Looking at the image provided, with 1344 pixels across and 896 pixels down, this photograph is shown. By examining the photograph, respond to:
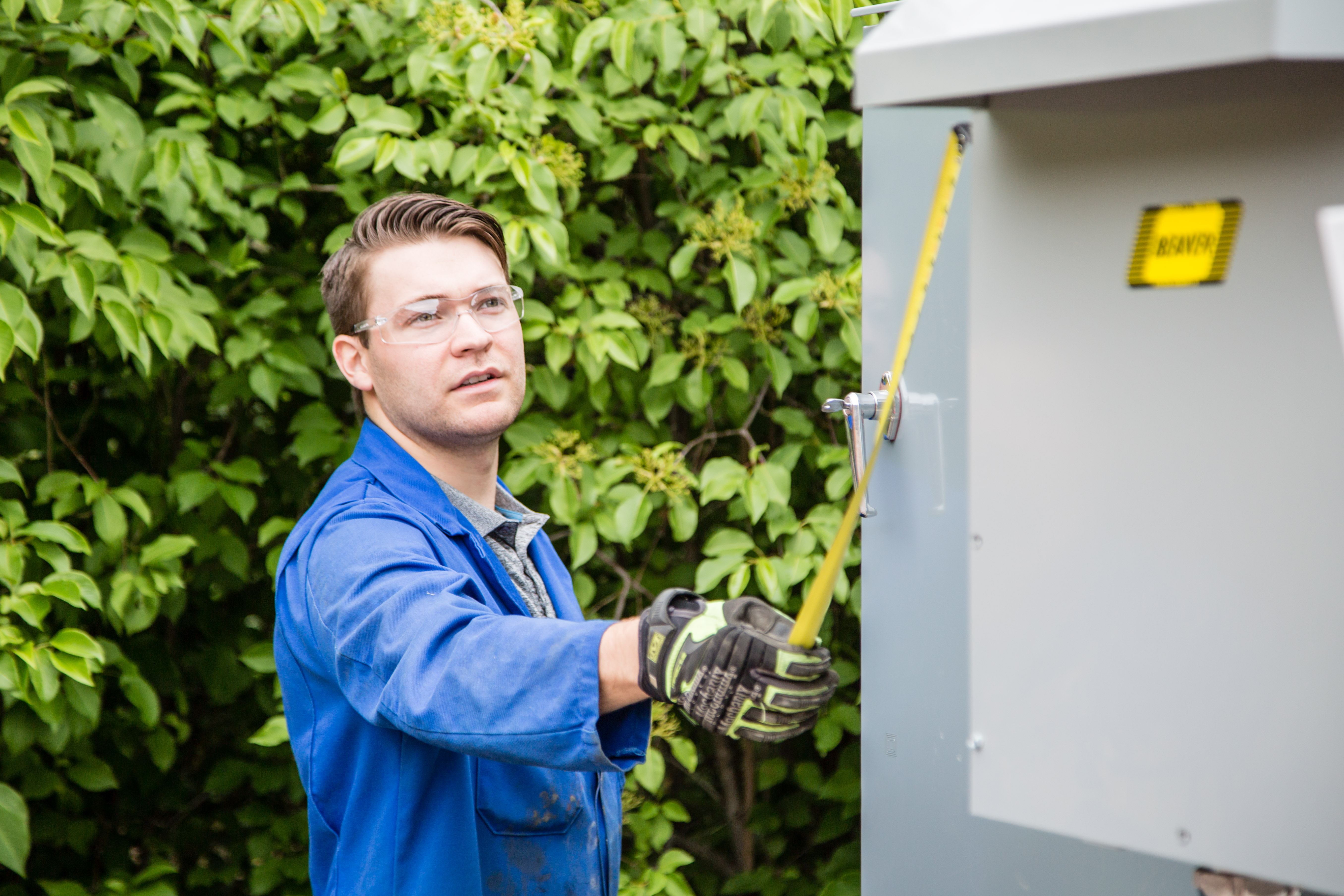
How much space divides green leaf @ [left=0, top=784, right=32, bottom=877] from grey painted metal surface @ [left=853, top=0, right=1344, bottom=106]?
181 cm

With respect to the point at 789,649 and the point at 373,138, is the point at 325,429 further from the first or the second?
the point at 789,649

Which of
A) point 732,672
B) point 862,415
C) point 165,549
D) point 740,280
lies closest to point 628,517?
point 740,280

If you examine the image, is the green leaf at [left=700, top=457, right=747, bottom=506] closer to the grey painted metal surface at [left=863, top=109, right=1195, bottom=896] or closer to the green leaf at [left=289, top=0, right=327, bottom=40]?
the grey painted metal surface at [left=863, top=109, right=1195, bottom=896]

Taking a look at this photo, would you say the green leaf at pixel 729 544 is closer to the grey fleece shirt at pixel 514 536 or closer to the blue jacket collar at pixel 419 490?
the grey fleece shirt at pixel 514 536

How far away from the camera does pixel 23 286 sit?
2.10m

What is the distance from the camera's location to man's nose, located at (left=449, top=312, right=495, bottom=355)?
4.75 feet

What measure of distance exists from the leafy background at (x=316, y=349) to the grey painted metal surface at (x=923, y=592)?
→ 36 cm

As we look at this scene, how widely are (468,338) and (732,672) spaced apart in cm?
71

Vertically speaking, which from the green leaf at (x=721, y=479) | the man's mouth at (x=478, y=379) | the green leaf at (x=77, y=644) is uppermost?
the man's mouth at (x=478, y=379)

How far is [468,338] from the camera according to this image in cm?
145

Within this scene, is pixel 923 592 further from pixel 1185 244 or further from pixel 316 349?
pixel 316 349

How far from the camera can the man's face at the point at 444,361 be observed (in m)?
1.46

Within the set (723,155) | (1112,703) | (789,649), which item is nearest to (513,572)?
(789,649)

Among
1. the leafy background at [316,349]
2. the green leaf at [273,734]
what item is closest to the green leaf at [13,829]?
the leafy background at [316,349]
